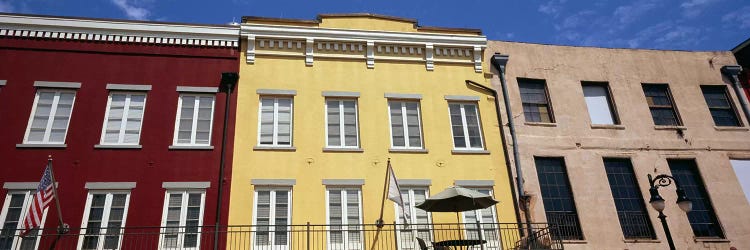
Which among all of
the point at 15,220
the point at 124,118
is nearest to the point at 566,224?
the point at 124,118

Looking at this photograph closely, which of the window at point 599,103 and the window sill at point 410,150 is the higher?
the window at point 599,103

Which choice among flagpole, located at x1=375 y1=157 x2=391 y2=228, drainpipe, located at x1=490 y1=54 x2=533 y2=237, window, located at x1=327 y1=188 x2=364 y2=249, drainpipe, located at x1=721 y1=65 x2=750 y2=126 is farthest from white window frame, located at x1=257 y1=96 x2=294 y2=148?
drainpipe, located at x1=721 y1=65 x2=750 y2=126

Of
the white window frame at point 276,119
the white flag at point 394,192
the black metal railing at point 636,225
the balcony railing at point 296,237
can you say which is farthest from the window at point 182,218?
the black metal railing at point 636,225

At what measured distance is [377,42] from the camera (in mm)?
16938

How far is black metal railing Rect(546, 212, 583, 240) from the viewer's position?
14.9 meters

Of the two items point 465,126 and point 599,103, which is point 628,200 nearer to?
point 599,103

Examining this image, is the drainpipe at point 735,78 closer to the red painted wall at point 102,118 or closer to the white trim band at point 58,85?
the red painted wall at point 102,118

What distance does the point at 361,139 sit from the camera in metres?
15.3

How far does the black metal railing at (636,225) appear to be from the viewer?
49.7ft

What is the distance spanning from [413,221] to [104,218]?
7.93m

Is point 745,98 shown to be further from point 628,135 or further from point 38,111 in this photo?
point 38,111

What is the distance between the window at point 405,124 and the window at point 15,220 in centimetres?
940

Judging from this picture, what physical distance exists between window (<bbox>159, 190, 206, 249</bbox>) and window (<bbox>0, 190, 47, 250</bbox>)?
278 centimetres

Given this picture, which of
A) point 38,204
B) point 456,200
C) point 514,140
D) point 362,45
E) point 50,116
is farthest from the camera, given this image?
point 362,45
